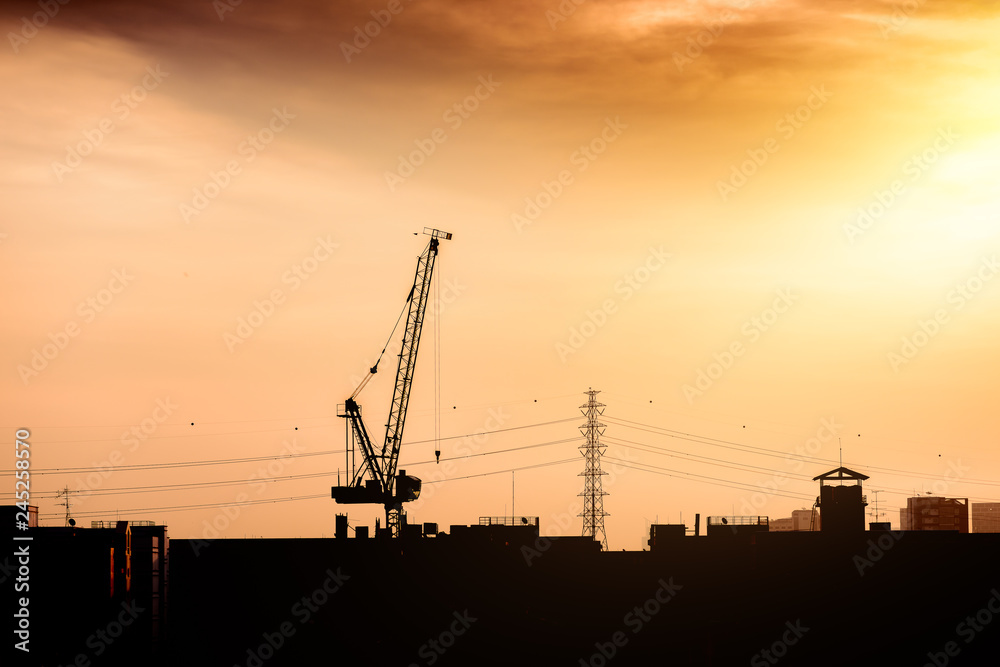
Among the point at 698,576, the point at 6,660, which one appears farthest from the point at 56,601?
the point at 698,576

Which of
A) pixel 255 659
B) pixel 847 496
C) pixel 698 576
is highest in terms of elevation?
pixel 847 496

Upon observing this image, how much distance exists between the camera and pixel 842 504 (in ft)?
345

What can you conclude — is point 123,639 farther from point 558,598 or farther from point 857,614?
point 857,614

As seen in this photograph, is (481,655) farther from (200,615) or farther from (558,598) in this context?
(200,615)

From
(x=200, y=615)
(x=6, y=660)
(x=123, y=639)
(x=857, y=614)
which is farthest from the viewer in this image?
(x=200, y=615)

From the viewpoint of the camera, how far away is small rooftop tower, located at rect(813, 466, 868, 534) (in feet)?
342

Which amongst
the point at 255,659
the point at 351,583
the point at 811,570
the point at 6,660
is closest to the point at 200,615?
the point at 255,659

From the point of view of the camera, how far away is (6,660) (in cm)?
8338

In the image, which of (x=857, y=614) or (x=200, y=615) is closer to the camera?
(x=857, y=614)

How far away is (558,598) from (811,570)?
67.8ft

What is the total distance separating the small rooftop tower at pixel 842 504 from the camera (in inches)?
4104

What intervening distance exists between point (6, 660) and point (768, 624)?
182ft

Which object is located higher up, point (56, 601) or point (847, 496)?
point (847, 496)

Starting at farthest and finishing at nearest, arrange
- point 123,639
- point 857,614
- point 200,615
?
point 200,615, point 857,614, point 123,639
